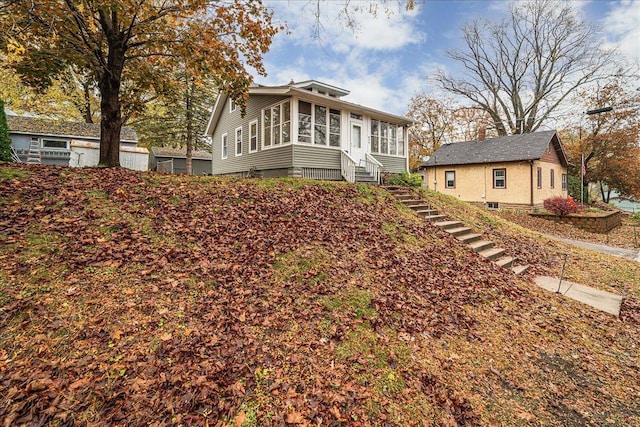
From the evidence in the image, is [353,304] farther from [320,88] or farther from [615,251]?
[320,88]

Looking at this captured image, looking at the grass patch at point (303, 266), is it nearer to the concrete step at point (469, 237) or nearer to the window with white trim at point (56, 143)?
the concrete step at point (469, 237)

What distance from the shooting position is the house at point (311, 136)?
12.5 meters

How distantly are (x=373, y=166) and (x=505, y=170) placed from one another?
11455 mm

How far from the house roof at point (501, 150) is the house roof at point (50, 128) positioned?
26136mm

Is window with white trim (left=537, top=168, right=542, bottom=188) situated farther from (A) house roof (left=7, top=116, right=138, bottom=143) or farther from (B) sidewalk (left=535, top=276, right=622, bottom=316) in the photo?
(A) house roof (left=7, top=116, right=138, bottom=143)

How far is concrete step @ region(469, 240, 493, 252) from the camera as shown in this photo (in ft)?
26.5

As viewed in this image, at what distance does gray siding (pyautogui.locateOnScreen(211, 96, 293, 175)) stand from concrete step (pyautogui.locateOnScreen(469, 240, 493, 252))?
A: 7.57 metres

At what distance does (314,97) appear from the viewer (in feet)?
40.1

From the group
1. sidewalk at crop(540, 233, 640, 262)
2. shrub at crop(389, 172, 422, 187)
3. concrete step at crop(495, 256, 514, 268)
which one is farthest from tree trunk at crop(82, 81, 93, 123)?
sidewalk at crop(540, 233, 640, 262)

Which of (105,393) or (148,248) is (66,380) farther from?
(148,248)

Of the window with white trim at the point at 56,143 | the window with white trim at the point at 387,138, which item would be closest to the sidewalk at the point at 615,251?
the window with white trim at the point at 387,138

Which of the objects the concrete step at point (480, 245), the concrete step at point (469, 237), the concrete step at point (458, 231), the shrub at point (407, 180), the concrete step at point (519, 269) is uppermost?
the shrub at point (407, 180)

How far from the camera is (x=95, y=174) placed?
684cm

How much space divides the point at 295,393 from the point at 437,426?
138 cm
